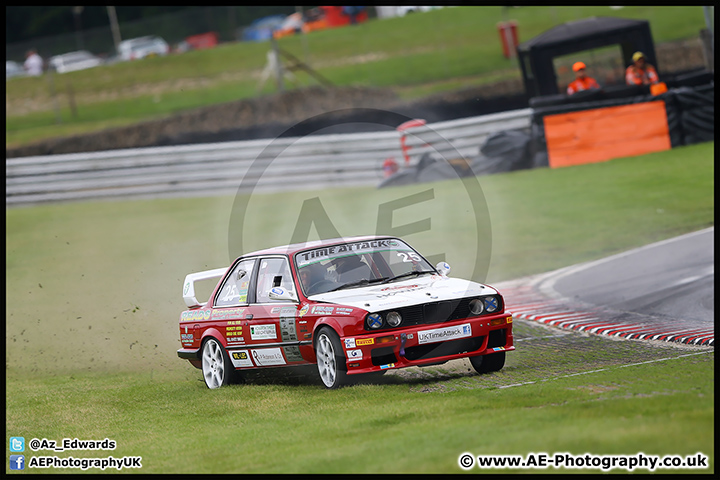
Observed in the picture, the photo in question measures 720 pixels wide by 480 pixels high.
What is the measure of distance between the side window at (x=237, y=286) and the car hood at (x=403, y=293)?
44.5 inches

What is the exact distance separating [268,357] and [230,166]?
14.0 metres

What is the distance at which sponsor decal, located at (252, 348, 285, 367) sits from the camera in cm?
863

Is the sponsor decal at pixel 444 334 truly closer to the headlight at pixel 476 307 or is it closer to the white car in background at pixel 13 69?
the headlight at pixel 476 307

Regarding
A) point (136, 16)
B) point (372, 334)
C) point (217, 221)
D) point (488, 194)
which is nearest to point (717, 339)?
point (372, 334)

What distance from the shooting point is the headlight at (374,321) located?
767 cm

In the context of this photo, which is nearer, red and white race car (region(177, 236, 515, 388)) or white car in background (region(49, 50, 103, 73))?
red and white race car (region(177, 236, 515, 388))

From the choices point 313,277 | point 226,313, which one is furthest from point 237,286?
point 313,277

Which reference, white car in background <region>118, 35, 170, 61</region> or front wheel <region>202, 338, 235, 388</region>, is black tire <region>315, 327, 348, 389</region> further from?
white car in background <region>118, 35, 170, 61</region>

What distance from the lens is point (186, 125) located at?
3138 centimetres

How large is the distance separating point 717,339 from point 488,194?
1093cm

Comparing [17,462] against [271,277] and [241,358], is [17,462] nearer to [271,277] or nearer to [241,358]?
[241,358]

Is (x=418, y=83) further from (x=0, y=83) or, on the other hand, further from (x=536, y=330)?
(x=536, y=330)

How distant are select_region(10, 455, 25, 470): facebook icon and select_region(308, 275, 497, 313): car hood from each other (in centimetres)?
282

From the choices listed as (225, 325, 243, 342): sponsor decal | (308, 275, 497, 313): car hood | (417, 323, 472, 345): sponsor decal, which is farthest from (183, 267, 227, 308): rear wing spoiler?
(417, 323, 472, 345): sponsor decal
